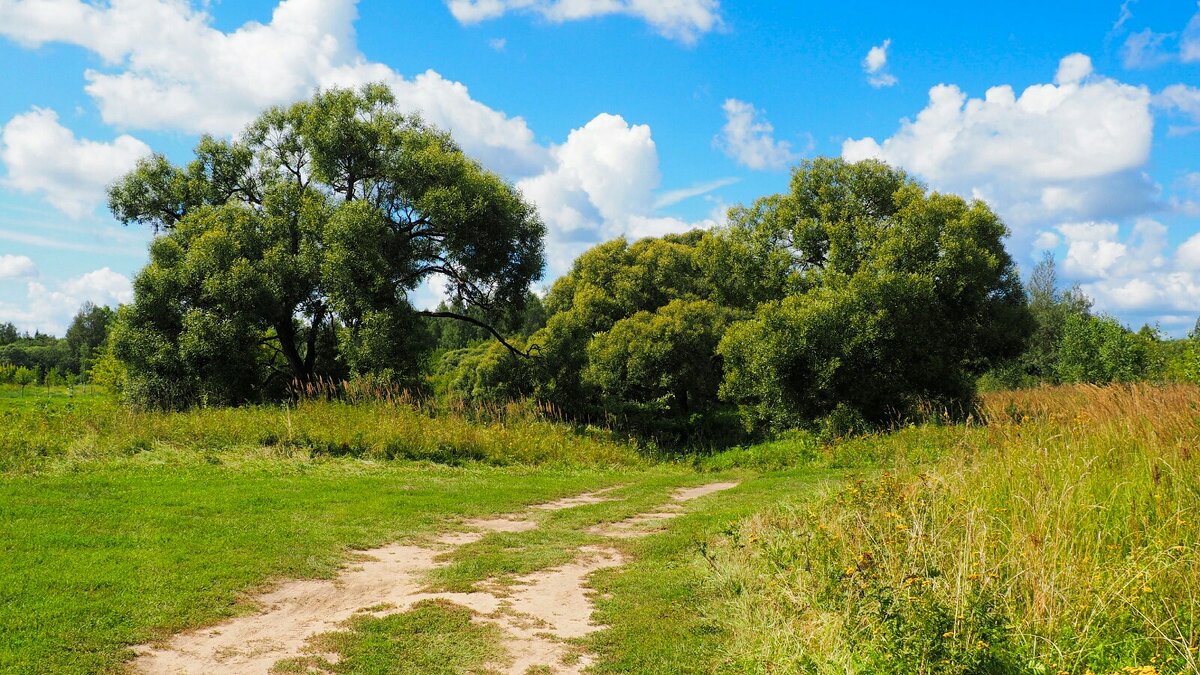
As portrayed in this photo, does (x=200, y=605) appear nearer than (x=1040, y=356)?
Yes

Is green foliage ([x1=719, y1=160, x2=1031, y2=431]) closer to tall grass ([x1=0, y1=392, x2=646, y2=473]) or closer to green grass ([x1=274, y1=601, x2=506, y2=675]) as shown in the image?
tall grass ([x1=0, y1=392, x2=646, y2=473])

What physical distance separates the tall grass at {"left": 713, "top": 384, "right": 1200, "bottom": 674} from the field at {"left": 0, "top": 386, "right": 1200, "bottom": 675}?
0.03m

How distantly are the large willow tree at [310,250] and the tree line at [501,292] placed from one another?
7 cm

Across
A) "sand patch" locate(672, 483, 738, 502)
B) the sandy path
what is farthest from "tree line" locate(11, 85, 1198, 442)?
the sandy path

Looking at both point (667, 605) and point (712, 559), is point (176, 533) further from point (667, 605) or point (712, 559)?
point (712, 559)

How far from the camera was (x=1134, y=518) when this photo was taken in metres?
5.65

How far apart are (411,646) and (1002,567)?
4384mm

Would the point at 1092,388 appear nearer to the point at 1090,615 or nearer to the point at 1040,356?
the point at 1090,615

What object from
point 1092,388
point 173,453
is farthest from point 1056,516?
point 173,453

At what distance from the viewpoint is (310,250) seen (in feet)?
72.6

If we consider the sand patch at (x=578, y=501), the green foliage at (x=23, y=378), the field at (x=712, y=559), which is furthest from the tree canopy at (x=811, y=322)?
the green foliage at (x=23, y=378)

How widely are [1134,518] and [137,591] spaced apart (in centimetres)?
820

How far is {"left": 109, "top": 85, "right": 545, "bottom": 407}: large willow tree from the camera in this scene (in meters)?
21.3

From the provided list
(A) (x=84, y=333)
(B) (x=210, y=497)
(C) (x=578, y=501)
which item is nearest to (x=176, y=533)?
(B) (x=210, y=497)
